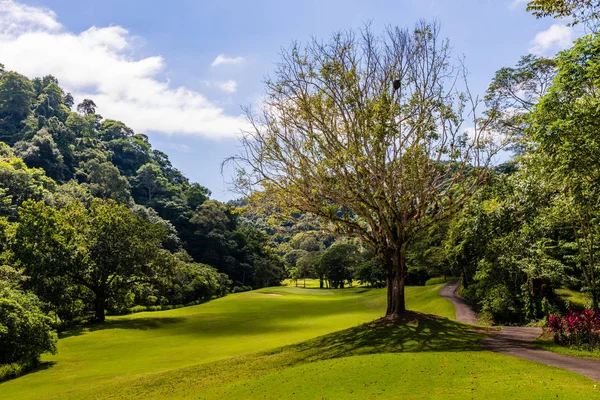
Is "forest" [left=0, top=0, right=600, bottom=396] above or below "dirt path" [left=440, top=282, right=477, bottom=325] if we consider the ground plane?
above

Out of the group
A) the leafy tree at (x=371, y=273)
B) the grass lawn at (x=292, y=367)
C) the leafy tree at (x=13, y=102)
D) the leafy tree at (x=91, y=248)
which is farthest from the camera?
the leafy tree at (x=13, y=102)

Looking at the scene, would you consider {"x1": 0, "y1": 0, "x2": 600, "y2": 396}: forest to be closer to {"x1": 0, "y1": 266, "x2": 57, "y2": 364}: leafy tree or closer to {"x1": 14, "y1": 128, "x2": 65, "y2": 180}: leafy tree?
{"x1": 0, "y1": 266, "x2": 57, "y2": 364}: leafy tree

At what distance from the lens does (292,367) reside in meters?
15.5

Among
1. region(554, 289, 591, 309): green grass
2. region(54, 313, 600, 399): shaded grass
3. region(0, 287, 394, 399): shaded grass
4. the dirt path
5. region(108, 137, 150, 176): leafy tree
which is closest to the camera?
region(54, 313, 600, 399): shaded grass

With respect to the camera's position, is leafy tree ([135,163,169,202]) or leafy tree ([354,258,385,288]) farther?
leafy tree ([135,163,169,202])

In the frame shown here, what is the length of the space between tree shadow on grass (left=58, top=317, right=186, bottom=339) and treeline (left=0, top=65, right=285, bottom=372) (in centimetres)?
218

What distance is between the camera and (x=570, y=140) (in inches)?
459

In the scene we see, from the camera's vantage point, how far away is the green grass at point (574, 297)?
94.7 ft

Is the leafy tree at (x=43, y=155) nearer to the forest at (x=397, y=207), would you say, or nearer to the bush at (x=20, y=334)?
the forest at (x=397, y=207)

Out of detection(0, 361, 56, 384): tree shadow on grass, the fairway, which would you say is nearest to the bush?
detection(0, 361, 56, 384): tree shadow on grass

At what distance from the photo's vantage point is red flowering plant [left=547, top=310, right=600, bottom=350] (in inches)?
552

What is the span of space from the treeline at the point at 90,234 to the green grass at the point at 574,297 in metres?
26.4

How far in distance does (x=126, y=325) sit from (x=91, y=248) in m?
8.57

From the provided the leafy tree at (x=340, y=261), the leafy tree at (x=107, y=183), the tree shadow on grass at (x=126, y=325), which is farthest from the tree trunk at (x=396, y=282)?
the leafy tree at (x=107, y=183)
